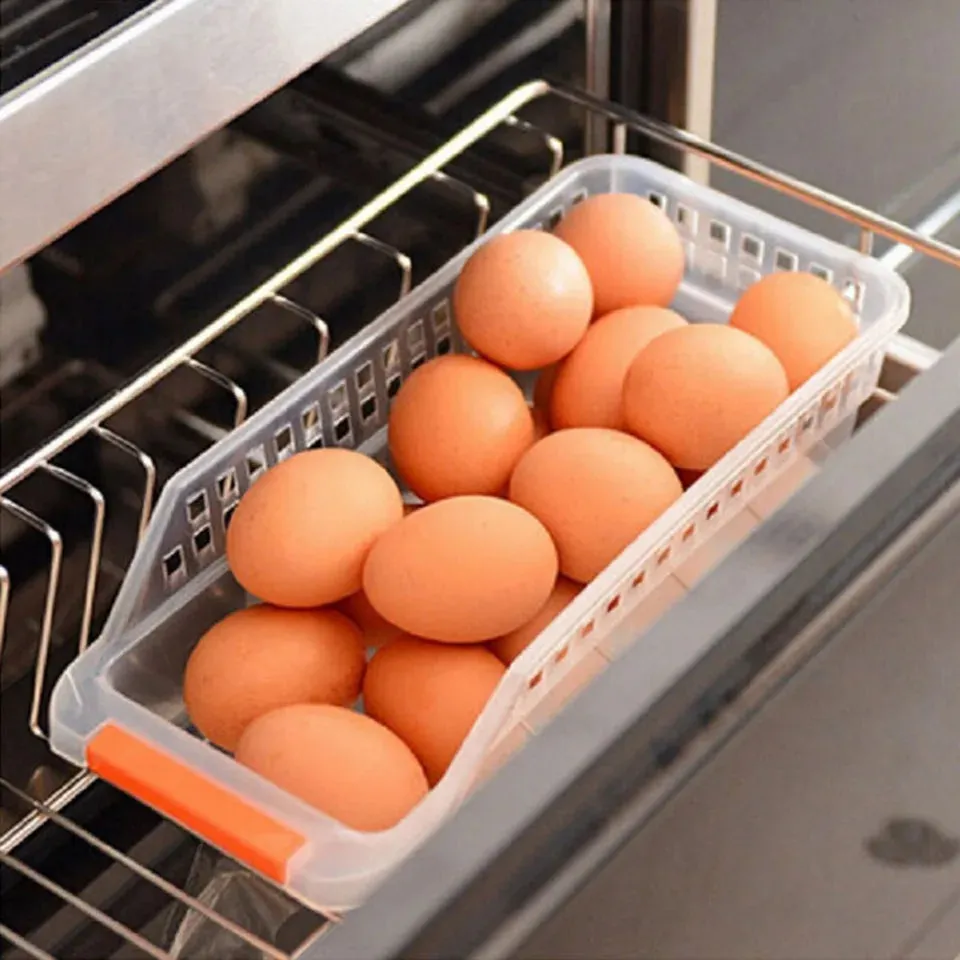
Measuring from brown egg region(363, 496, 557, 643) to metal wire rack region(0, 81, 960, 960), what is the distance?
0.15m

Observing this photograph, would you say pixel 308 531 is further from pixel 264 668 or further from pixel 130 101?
pixel 130 101

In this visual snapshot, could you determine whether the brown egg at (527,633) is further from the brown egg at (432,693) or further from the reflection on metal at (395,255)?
the reflection on metal at (395,255)

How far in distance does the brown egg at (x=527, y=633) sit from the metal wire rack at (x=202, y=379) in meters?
0.15

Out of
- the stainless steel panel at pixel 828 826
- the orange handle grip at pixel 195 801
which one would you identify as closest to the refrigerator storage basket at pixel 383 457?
the orange handle grip at pixel 195 801

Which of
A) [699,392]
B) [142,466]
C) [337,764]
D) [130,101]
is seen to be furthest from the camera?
[142,466]

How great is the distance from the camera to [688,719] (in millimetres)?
504

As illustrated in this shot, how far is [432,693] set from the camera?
0.68 m

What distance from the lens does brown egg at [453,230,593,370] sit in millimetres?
777

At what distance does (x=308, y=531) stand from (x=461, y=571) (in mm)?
77

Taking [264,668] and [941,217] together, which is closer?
[264,668]

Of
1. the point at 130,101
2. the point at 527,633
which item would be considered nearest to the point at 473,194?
the point at 527,633

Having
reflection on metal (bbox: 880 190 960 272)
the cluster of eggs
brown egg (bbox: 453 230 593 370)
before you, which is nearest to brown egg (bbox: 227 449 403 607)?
the cluster of eggs

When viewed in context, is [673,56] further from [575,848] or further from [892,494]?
[575,848]

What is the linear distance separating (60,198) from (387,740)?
251mm
